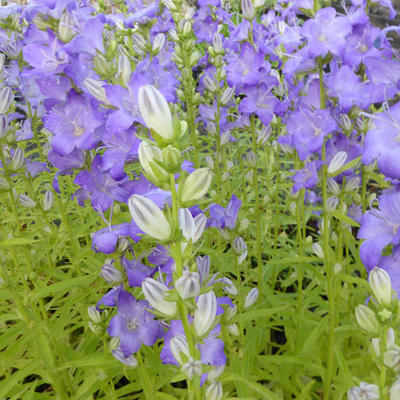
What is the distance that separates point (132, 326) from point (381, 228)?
40.5 inches

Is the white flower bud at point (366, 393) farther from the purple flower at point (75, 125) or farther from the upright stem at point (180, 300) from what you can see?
the purple flower at point (75, 125)

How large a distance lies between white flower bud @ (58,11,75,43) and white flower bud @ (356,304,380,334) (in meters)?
1.46

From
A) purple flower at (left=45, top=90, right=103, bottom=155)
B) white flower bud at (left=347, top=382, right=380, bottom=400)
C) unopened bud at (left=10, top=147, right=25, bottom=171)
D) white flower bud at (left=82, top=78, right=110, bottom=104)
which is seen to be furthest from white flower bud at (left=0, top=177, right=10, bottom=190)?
white flower bud at (left=347, top=382, right=380, bottom=400)

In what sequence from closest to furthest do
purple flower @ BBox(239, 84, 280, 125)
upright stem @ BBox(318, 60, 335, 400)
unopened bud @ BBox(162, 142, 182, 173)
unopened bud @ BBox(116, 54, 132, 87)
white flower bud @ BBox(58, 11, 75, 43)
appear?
unopened bud @ BBox(162, 142, 182, 173)
unopened bud @ BBox(116, 54, 132, 87)
white flower bud @ BBox(58, 11, 75, 43)
upright stem @ BBox(318, 60, 335, 400)
purple flower @ BBox(239, 84, 280, 125)

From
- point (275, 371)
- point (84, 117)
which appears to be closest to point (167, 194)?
point (84, 117)

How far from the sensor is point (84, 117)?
1.64 meters

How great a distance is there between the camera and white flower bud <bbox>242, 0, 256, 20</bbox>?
7.66ft

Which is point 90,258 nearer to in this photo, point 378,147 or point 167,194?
point 167,194

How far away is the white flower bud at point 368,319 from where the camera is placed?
1.28 metres

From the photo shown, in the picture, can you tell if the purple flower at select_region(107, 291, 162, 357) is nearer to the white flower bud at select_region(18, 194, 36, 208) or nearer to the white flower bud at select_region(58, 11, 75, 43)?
the white flower bud at select_region(58, 11, 75, 43)

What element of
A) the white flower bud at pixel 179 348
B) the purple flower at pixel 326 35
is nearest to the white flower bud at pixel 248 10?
the purple flower at pixel 326 35

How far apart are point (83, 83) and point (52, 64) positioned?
0.20 metres

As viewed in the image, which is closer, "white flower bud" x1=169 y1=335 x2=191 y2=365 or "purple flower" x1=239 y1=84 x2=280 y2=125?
"white flower bud" x1=169 y1=335 x2=191 y2=365

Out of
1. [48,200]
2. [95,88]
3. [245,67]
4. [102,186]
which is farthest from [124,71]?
[48,200]
